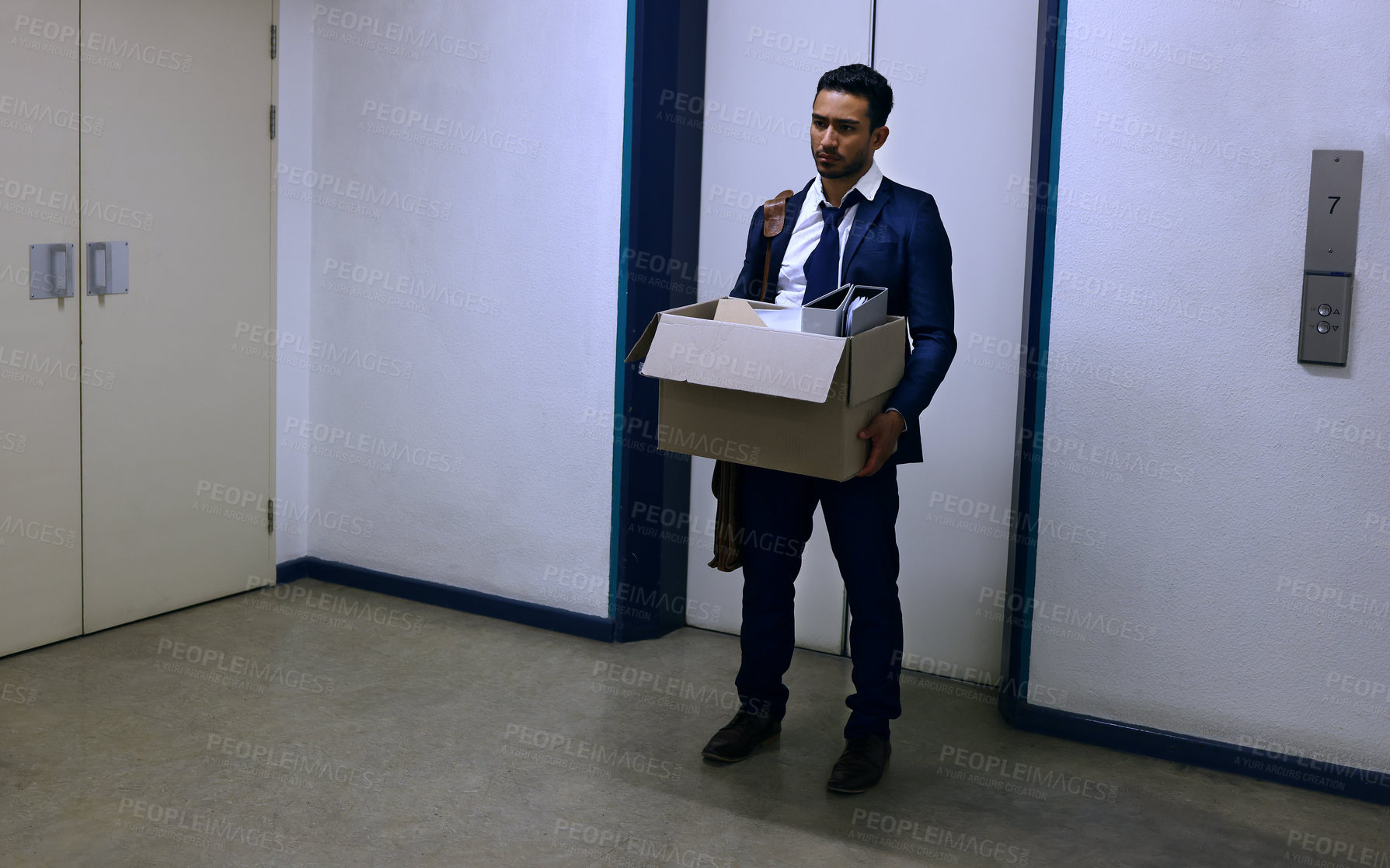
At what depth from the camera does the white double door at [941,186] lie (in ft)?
10.7

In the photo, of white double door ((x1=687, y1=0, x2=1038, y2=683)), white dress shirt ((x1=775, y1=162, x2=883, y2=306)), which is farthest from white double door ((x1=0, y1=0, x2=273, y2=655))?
white dress shirt ((x1=775, y1=162, x2=883, y2=306))

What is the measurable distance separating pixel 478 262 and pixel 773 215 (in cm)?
135

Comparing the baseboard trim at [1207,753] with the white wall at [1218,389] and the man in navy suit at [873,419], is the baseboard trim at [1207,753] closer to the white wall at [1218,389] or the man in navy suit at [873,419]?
the white wall at [1218,389]

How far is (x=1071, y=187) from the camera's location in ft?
9.69

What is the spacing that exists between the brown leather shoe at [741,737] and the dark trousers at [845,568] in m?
0.12

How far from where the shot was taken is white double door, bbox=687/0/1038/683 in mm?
3260

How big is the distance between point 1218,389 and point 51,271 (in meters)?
3.11

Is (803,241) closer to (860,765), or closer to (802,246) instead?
(802,246)

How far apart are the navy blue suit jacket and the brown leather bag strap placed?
184mm

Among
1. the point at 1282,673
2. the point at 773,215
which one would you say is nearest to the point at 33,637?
the point at 773,215

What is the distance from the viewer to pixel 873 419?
8.46 feet

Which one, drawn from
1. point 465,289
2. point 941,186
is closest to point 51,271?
point 465,289

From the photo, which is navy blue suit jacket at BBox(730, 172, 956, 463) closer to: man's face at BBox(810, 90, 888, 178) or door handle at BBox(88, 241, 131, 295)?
man's face at BBox(810, 90, 888, 178)

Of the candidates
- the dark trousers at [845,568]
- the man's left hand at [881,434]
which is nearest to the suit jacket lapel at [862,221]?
the man's left hand at [881,434]
